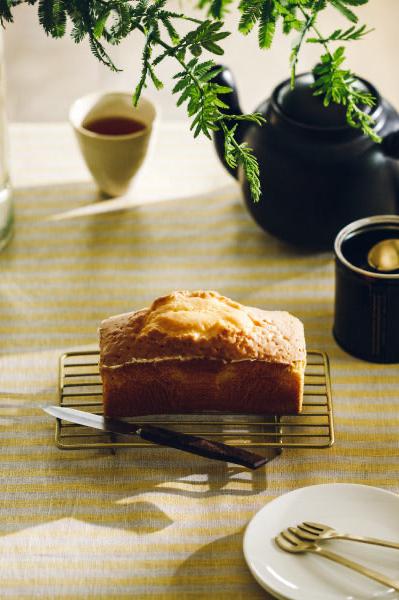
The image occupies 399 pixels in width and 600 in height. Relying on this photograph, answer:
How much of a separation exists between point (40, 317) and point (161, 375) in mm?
322

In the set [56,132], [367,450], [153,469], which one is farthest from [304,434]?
[56,132]

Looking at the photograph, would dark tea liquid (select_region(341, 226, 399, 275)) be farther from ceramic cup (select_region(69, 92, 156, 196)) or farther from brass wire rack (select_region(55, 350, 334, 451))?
ceramic cup (select_region(69, 92, 156, 196))

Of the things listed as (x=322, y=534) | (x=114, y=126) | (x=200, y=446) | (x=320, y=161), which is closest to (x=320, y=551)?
(x=322, y=534)

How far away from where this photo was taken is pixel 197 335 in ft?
3.59

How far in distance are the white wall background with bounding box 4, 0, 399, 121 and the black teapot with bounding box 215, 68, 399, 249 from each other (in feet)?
2.24

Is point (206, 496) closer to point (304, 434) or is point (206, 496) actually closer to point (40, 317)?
point (304, 434)

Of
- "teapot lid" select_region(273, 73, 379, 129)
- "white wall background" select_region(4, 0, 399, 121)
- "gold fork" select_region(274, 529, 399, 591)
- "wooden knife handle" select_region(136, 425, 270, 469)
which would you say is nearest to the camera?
"gold fork" select_region(274, 529, 399, 591)

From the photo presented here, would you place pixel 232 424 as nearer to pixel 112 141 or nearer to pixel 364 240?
pixel 364 240

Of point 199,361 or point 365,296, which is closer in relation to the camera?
point 199,361

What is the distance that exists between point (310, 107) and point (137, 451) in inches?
22.1

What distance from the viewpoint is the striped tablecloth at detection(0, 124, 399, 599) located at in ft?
3.31

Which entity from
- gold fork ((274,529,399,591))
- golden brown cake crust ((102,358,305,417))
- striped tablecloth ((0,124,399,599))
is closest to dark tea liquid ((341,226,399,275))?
striped tablecloth ((0,124,399,599))

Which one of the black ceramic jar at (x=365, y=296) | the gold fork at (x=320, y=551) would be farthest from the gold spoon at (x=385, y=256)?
the gold fork at (x=320, y=551)

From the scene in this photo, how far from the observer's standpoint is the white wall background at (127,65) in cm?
209
